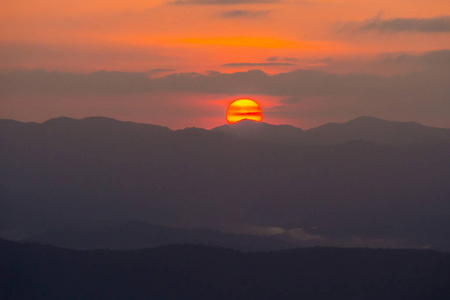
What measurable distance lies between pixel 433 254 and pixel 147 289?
6373 cm

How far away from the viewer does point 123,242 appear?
191 meters

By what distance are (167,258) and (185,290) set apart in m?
14.9

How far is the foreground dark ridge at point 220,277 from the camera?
126750mm

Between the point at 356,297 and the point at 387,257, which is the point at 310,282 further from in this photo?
the point at 387,257

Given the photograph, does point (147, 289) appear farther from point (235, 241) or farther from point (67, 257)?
point (235, 241)

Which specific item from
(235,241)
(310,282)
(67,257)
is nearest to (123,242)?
(235,241)

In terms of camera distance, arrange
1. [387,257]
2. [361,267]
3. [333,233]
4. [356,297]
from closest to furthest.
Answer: [356,297] → [361,267] → [387,257] → [333,233]

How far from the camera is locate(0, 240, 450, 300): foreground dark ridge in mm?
126750

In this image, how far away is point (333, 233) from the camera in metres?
199

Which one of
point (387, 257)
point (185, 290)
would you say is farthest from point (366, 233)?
point (185, 290)

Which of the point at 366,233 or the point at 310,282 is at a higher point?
the point at 366,233

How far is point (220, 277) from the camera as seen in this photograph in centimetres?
13050

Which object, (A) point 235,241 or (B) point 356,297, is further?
(A) point 235,241

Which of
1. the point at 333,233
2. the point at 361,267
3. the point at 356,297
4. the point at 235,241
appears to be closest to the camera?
the point at 356,297
